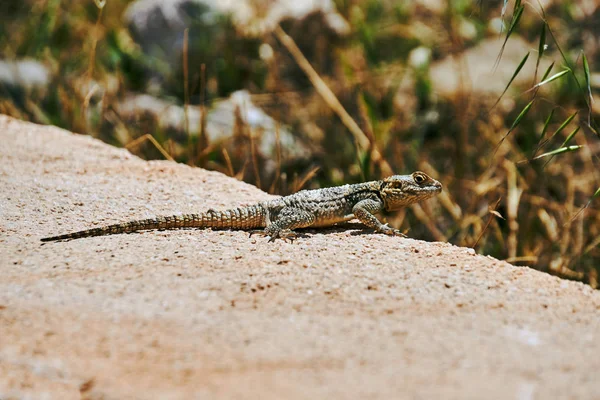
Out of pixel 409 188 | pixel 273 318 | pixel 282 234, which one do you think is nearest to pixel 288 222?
pixel 282 234

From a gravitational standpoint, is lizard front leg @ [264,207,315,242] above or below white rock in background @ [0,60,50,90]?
below

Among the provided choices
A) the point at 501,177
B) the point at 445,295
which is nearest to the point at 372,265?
the point at 445,295

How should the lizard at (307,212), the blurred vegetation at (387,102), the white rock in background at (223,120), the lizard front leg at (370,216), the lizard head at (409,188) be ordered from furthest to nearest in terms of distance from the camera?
the white rock in background at (223,120), the blurred vegetation at (387,102), the lizard head at (409,188), the lizard front leg at (370,216), the lizard at (307,212)

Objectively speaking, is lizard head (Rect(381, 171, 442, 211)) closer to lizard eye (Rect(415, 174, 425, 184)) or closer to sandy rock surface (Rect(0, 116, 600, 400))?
lizard eye (Rect(415, 174, 425, 184))

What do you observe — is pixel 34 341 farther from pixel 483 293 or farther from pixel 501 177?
pixel 501 177

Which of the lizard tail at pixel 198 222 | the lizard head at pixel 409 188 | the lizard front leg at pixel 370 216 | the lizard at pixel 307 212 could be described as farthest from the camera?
the lizard head at pixel 409 188

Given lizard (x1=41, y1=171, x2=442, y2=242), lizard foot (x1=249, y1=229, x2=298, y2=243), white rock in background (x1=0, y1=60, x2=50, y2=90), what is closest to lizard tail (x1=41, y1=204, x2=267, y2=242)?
lizard (x1=41, y1=171, x2=442, y2=242)

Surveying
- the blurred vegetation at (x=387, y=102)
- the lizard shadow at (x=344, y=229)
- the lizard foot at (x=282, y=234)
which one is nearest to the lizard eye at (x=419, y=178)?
the lizard shadow at (x=344, y=229)

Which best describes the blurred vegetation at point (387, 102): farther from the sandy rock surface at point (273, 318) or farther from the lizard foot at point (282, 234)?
the sandy rock surface at point (273, 318)
